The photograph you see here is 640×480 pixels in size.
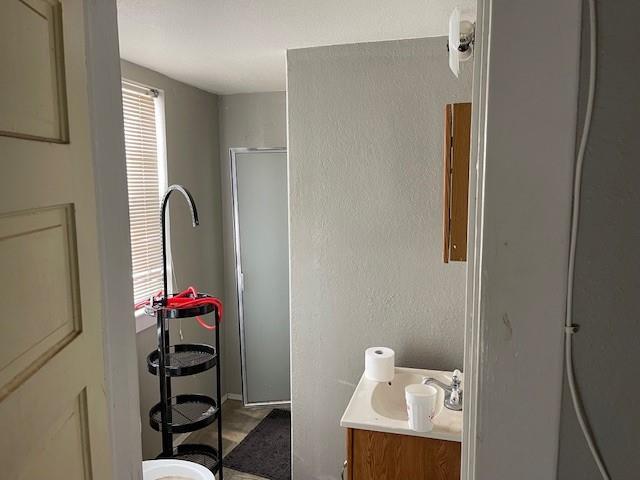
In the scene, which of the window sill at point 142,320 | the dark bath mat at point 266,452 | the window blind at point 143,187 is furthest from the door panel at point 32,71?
the dark bath mat at point 266,452

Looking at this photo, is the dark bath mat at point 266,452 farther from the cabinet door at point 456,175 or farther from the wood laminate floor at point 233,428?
the cabinet door at point 456,175

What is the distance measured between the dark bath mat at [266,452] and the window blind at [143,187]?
3.68 ft

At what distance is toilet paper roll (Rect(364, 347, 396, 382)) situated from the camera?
80.0 inches

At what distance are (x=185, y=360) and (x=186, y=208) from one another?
1110 mm

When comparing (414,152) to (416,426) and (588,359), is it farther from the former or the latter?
(588,359)

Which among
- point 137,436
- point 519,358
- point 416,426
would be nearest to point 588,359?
point 519,358

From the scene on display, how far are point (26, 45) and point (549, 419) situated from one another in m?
0.79

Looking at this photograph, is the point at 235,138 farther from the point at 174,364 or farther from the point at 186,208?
the point at 174,364

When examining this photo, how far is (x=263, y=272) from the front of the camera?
11.2 feet

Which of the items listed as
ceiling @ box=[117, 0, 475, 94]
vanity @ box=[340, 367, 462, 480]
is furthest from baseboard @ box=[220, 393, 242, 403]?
ceiling @ box=[117, 0, 475, 94]

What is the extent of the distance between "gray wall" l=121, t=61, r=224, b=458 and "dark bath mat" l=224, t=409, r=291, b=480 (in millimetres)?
459

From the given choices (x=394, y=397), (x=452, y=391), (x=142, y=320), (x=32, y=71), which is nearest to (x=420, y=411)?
(x=452, y=391)

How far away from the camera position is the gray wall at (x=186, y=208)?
8.71 ft

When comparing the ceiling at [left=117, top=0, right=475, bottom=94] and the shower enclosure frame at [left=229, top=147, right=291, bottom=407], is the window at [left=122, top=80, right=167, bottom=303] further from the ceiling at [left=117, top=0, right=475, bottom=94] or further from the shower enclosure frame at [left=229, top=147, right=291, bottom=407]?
the shower enclosure frame at [left=229, top=147, right=291, bottom=407]
